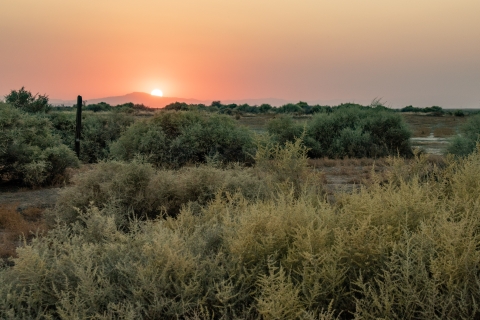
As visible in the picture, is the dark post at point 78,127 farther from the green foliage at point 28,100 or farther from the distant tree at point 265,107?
the distant tree at point 265,107

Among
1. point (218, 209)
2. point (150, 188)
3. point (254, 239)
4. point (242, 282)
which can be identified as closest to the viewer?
point (242, 282)

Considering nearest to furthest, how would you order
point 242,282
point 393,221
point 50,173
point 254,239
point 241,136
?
1. point 242,282
2. point 254,239
3. point 393,221
4. point 50,173
5. point 241,136

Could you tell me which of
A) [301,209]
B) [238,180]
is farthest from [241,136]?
[301,209]

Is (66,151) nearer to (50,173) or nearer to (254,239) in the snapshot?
(50,173)

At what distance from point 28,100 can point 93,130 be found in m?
3.36

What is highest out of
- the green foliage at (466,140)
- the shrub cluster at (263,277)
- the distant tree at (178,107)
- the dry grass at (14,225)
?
the distant tree at (178,107)

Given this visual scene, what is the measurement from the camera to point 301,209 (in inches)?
180

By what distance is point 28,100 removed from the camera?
884 inches

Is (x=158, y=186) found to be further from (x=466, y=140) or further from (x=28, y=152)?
(x=466, y=140)

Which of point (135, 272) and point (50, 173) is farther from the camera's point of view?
point (50, 173)

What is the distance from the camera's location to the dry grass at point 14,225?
6551 mm

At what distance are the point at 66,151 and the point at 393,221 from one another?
9.49 metres

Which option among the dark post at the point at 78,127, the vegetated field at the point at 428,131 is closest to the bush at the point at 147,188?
the dark post at the point at 78,127

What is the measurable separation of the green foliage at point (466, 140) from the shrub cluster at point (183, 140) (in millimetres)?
7008
